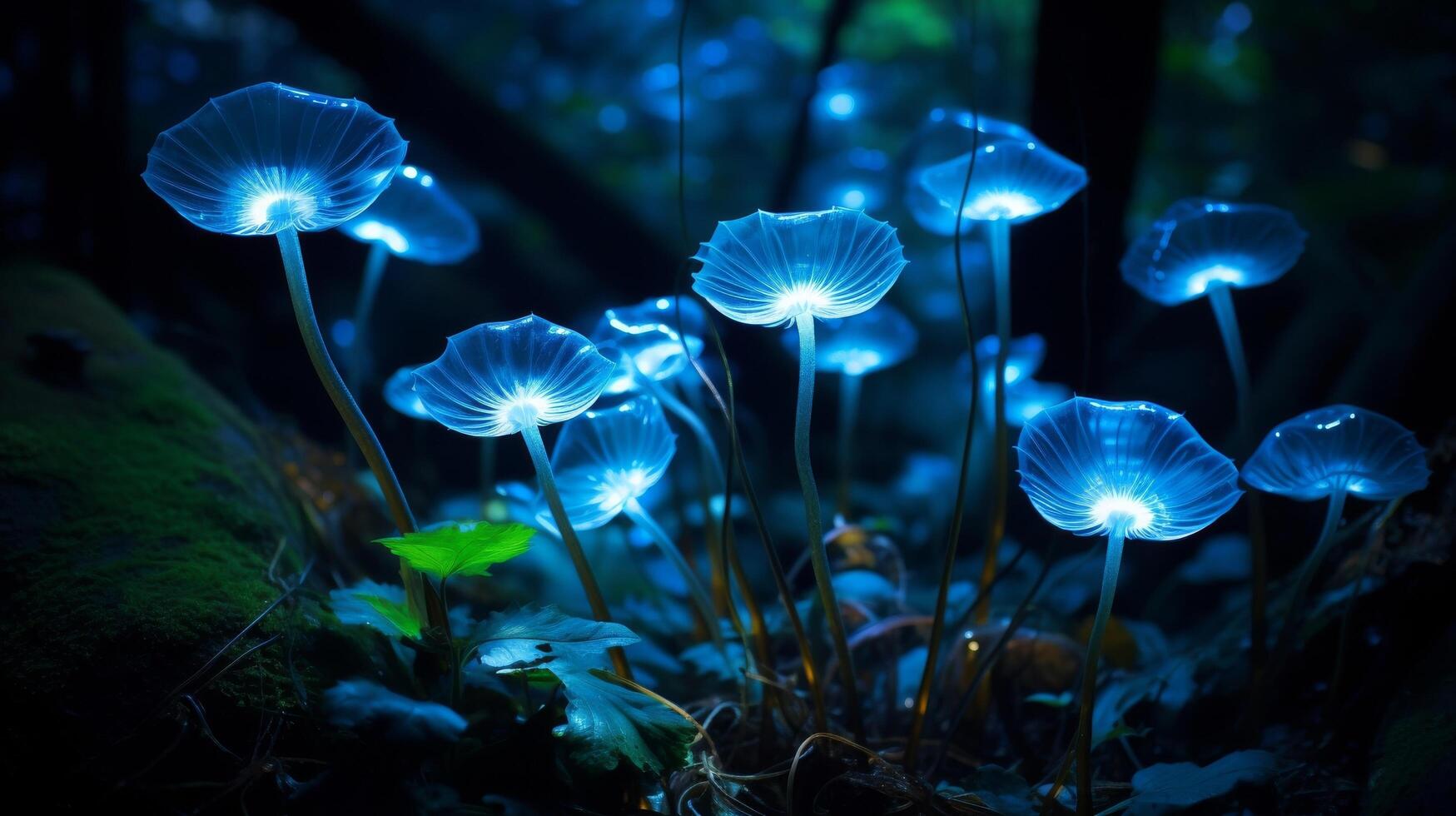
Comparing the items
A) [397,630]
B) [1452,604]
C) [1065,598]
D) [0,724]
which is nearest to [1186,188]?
[1065,598]

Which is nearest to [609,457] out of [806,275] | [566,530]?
[566,530]

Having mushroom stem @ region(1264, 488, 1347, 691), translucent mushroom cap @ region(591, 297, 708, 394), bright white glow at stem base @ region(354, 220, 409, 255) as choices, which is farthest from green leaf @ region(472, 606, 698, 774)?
mushroom stem @ region(1264, 488, 1347, 691)

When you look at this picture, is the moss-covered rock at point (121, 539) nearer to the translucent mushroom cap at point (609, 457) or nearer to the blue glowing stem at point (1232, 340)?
the translucent mushroom cap at point (609, 457)

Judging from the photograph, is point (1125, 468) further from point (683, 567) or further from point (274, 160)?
point (274, 160)

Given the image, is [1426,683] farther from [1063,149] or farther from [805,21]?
[805,21]

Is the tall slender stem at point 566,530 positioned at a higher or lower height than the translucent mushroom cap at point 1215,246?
lower

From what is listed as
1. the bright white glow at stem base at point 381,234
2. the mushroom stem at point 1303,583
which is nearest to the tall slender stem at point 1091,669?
the mushroom stem at point 1303,583
